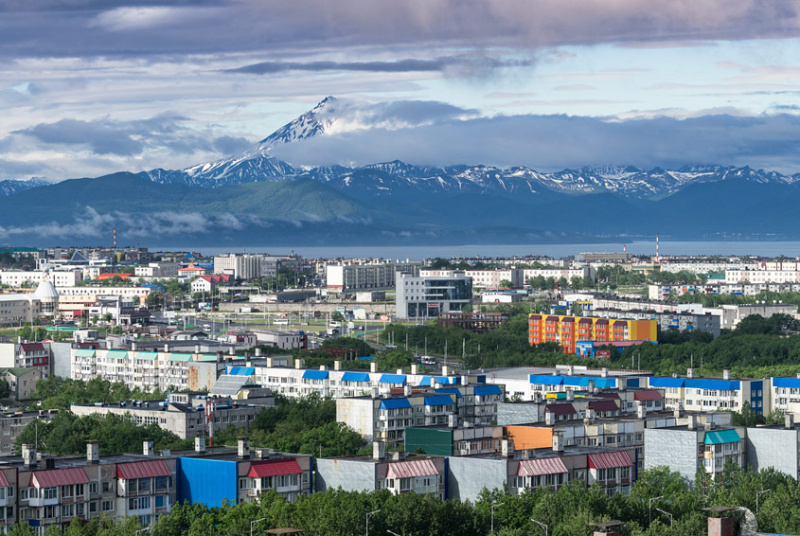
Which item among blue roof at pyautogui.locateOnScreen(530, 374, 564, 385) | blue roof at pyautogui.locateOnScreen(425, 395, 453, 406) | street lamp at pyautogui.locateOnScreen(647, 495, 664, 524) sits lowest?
street lamp at pyautogui.locateOnScreen(647, 495, 664, 524)

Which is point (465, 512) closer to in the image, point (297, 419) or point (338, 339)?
point (297, 419)

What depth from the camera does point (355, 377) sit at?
5038 cm

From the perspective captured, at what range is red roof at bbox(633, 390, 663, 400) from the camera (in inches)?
1629

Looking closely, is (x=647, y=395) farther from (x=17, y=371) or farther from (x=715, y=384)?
(x=17, y=371)

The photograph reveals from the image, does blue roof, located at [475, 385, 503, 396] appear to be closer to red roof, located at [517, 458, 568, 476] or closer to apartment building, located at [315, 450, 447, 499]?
red roof, located at [517, 458, 568, 476]

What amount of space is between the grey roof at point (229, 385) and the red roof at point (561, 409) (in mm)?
13935

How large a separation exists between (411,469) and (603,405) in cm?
1088

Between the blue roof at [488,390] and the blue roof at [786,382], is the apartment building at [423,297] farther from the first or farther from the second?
the blue roof at [488,390]

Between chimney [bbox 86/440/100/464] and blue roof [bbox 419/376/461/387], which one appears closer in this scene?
chimney [bbox 86/440/100/464]

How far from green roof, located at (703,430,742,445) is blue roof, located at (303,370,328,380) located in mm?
21106

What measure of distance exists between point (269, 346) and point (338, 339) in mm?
5890

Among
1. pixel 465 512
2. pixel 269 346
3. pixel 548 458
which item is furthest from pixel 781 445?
pixel 269 346

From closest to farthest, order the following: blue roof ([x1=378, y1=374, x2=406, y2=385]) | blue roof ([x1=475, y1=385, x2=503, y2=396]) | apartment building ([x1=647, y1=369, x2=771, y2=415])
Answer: blue roof ([x1=475, y1=385, x2=503, y2=396]) < apartment building ([x1=647, y1=369, x2=771, y2=415]) < blue roof ([x1=378, y1=374, x2=406, y2=385])

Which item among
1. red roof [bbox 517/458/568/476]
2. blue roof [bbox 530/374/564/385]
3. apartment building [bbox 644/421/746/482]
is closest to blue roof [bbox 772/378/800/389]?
blue roof [bbox 530/374/564/385]
